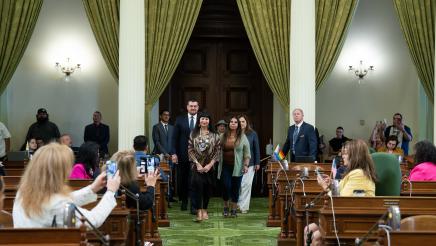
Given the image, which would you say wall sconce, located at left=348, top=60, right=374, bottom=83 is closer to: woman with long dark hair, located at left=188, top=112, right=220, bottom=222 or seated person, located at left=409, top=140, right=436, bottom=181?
woman with long dark hair, located at left=188, top=112, right=220, bottom=222

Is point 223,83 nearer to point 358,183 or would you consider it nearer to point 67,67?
point 67,67

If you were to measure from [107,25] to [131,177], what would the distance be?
649 cm

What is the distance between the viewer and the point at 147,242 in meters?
7.50

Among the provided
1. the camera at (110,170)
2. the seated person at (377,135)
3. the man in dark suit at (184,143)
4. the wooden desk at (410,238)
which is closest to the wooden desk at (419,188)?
the wooden desk at (410,238)

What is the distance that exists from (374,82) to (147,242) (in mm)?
8489

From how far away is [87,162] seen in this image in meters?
6.98

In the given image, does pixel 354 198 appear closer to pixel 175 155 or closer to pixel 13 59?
pixel 175 155

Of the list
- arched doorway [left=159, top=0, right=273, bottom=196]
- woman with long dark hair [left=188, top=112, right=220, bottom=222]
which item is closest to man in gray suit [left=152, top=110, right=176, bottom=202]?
woman with long dark hair [left=188, top=112, right=220, bottom=222]

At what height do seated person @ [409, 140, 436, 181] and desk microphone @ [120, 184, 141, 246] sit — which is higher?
seated person @ [409, 140, 436, 181]

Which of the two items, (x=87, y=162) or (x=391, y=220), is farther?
(x=87, y=162)

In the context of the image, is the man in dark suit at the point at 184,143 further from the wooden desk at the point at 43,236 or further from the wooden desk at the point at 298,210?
the wooden desk at the point at 43,236

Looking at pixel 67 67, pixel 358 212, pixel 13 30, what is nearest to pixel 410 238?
pixel 358 212

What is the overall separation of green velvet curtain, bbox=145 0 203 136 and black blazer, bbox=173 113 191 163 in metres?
1.34

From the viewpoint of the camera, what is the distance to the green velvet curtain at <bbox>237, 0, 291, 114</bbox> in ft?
40.1
